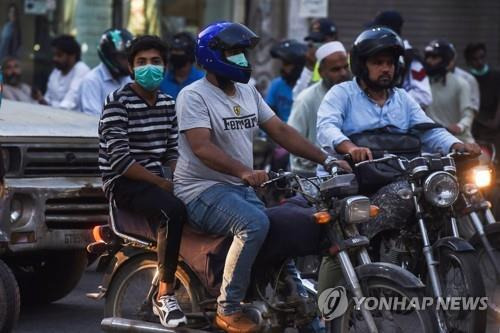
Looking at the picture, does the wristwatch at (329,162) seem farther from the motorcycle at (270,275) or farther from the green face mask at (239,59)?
the green face mask at (239,59)

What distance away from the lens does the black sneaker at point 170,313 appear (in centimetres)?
625

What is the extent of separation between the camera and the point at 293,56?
12625 mm

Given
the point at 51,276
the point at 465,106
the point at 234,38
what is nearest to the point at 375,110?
the point at 234,38

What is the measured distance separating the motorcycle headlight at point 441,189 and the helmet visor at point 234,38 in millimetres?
1122

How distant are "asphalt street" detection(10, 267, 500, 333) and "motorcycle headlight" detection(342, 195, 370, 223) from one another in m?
1.63

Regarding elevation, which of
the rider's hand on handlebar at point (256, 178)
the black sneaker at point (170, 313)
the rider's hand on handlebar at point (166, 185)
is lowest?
the black sneaker at point (170, 313)

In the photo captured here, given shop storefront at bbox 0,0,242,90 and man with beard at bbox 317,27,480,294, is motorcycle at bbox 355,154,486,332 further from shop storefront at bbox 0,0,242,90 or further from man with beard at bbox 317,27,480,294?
shop storefront at bbox 0,0,242,90

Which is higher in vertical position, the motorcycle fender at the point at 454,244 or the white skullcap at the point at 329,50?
the white skullcap at the point at 329,50

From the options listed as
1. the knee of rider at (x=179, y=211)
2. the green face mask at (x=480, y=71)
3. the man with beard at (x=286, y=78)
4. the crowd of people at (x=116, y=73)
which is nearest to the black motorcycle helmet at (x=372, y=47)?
the knee of rider at (x=179, y=211)

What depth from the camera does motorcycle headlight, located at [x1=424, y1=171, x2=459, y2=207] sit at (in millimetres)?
6395

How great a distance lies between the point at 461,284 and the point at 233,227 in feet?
3.95

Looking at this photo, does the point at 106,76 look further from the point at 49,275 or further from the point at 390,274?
the point at 390,274

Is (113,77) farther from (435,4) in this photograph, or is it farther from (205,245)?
(435,4)

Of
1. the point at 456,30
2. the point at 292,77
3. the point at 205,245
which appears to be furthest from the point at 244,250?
the point at 456,30
